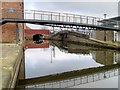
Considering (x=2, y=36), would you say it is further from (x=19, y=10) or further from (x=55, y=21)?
(x=55, y=21)

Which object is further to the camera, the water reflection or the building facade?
the building facade

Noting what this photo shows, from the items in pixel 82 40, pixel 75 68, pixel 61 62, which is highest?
pixel 82 40

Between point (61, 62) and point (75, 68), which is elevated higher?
point (75, 68)

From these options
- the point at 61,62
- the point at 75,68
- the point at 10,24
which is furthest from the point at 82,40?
the point at 75,68

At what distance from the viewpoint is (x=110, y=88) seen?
29.9ft

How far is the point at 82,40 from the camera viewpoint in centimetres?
4131

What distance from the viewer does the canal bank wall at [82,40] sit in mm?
30209

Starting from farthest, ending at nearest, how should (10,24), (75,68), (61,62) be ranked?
(10,24), (61,62), (75,68)

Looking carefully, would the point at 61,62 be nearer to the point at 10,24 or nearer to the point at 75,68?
the point at 75,68

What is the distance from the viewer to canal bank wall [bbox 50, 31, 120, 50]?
30209 millimetres

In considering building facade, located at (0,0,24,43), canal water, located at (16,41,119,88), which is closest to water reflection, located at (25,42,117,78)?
canal water, located at (16,41,119,88)

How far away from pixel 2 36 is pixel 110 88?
2035 centimetres

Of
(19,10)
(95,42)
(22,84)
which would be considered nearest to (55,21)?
(19,10)

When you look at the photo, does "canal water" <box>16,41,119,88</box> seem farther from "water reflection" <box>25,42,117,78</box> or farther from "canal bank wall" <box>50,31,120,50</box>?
"canal bank wall" <box>50,31,120,50</box>
